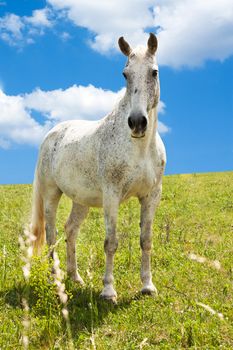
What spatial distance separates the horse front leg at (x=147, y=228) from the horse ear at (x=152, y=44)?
95.9 inches

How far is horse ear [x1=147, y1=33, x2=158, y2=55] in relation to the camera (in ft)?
23.1

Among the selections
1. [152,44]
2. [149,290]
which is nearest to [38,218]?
[149,290]

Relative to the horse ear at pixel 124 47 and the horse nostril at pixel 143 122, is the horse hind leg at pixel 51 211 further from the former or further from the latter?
the horse nostril at pixel 143 122

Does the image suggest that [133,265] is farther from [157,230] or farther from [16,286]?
[157,230]

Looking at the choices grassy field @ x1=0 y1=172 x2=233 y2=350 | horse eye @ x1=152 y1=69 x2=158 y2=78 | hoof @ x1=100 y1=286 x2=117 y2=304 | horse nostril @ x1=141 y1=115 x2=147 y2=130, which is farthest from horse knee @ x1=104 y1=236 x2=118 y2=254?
horse eye @ x1=152 y1=69 x2=158 y2=78

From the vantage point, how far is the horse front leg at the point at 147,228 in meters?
8.05

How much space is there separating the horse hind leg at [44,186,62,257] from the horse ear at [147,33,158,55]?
13.3 ft

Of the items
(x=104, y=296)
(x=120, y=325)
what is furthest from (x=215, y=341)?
(x=104, y=296)

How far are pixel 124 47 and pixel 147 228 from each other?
10.5 feet

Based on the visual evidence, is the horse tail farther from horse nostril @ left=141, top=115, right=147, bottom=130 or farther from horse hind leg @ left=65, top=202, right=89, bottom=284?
horse nostril @ left=141, top=115, right=147, bottom=130

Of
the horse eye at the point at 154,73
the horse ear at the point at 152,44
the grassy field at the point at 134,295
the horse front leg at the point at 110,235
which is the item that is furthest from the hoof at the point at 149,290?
the horse ear at the point at 152,44

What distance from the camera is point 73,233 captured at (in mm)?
9875

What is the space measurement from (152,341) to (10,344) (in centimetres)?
187

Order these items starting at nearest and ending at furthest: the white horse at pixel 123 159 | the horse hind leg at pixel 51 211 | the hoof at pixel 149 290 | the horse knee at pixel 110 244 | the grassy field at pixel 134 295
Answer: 1. the grassy field at pixel 134 295
2. the white horse at pixel 123 159
3. the horse knee at pixel 110 244
4. the hoof at pixel 149 290
5. the horse hind leg at pixel 51 211
